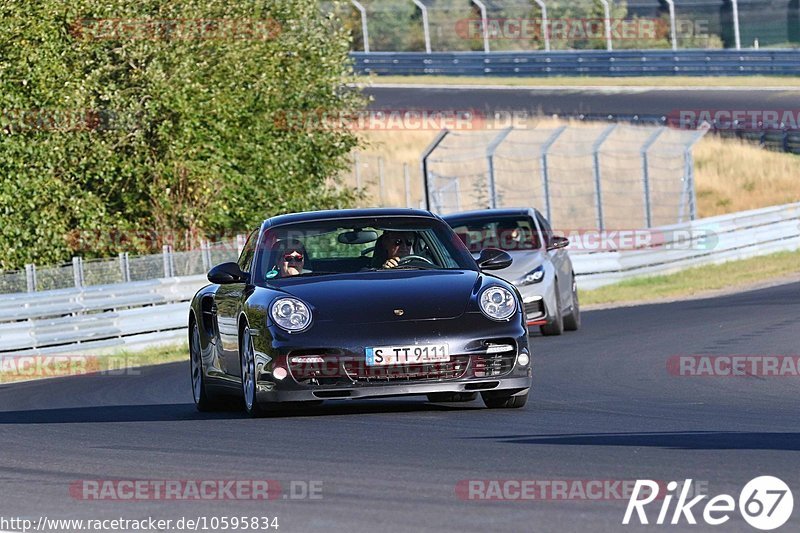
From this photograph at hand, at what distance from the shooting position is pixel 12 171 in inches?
923

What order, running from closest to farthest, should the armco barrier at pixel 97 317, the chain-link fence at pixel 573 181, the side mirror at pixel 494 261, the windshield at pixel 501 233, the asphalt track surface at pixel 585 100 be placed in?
1. the side mirror at pixel 494 261
2. the windshield at pixel 501 233
3. the armco barrier at pixel 97 317
4. the chain-link fence at pixel 573 181
5. the asphalt track surface at pixel 585 100

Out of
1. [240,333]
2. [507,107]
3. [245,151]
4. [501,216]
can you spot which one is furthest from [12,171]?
[507,107]

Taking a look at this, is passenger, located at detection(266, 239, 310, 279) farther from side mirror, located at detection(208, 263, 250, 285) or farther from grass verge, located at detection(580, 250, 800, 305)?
grass verge, located at detection(580, 250, 800, 305)

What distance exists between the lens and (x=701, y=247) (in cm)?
3020

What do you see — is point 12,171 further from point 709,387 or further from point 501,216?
point 709,387

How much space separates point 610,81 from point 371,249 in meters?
40.5

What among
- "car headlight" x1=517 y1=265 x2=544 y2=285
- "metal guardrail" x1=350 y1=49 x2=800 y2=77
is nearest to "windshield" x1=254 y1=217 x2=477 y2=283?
"car headlight" x1=517 y1=265 x2=544 y2=285

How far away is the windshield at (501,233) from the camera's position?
754 inches

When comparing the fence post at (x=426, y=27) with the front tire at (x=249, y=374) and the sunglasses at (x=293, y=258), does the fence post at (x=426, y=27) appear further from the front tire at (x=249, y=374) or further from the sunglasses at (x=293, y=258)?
the front tire at (x=249, y=374)

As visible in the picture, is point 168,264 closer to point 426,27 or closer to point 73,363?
point 73,363

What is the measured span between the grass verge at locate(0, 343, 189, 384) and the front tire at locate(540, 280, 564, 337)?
4.61 m

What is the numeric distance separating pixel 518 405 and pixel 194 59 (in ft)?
51.4

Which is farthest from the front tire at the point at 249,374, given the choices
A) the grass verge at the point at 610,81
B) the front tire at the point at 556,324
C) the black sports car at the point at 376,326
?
the grass verge at the point at 610,81

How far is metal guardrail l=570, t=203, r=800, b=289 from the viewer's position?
92.2 feet
